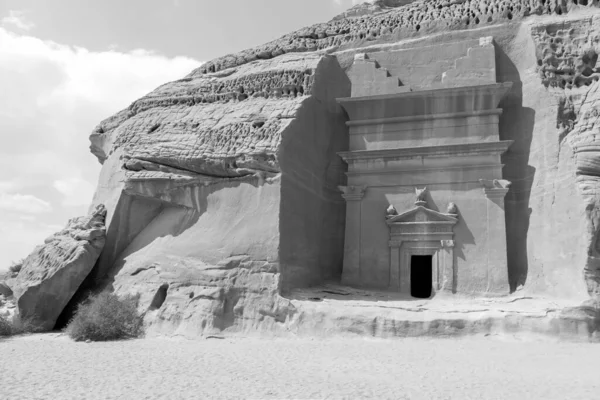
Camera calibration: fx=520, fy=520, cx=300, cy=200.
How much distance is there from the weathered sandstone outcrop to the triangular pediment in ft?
4.70

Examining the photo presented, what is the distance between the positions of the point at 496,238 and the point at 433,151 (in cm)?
245

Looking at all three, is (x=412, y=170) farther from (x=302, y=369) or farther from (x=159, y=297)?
(x=159, y=297)

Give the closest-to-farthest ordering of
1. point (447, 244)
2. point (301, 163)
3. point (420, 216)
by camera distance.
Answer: point (447, 244)
point (420, 216)
point (301, 163)

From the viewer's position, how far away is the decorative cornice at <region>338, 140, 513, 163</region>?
11742 mm

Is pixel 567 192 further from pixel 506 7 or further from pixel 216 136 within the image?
pixel 216 136

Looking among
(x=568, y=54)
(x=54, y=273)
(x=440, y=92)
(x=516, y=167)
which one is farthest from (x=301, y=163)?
(x=568, y=54)

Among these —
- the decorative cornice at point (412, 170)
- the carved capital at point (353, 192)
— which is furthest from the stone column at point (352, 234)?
the decorative cornice at point (412, 170)

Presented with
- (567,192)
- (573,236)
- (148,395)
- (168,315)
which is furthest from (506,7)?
(148,395)

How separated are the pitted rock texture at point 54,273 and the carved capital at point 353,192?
19.8 feet

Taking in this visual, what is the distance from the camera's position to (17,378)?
7.54 metres

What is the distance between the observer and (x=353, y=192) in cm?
1266

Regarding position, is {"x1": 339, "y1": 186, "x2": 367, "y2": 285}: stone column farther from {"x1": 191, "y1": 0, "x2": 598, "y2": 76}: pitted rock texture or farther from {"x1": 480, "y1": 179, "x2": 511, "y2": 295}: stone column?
{"x1": 191, "y1": 0, "x2": 598, "y2": 76}: pitted rock texture

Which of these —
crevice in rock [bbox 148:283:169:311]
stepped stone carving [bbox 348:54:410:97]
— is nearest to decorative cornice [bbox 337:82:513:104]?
stepped stone carving [bbox 348:54:410:97]

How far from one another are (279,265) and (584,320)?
5806mm
